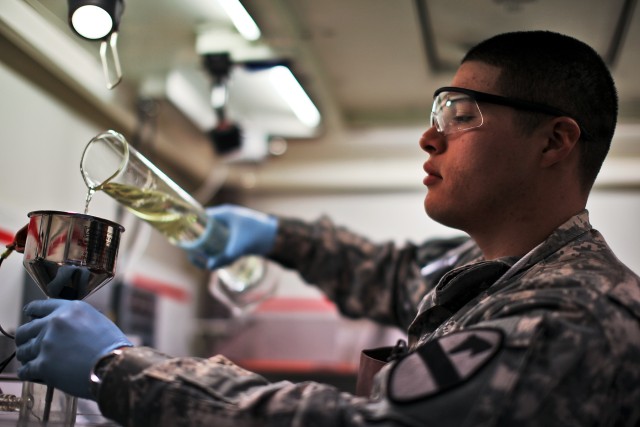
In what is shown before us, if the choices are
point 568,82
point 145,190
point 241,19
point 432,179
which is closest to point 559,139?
point 568,82

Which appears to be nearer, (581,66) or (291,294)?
(581,66)

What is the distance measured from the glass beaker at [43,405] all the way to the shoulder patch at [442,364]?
0.56 metres

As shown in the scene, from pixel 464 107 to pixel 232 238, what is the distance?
2.90ft

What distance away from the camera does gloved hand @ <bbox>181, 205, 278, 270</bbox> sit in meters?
2.02

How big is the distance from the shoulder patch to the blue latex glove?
447 millimetres

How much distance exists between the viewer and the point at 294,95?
266 cm

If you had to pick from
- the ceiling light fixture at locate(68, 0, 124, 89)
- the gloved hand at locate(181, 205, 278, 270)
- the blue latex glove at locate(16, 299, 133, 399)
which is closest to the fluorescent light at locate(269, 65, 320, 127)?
the gloved hand at locate(181, 205, 278, 270)

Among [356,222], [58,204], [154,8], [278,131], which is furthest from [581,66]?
[356,222]

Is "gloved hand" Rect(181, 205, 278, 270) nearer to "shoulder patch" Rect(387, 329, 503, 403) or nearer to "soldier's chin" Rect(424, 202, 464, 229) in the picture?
"soldier's chin" Rect(424, 202, 464, 229)

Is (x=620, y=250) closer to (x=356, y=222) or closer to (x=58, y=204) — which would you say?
(x=356, y=222)

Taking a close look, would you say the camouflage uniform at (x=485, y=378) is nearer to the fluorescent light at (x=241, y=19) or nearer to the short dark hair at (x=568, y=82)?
the short dark hair at (x=568, y=82)

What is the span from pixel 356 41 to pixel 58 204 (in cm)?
105

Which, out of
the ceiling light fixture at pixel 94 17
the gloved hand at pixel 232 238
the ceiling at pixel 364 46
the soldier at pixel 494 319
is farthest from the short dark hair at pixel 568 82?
the gloved hand at pixel 232 238

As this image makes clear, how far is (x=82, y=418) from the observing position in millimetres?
1396
